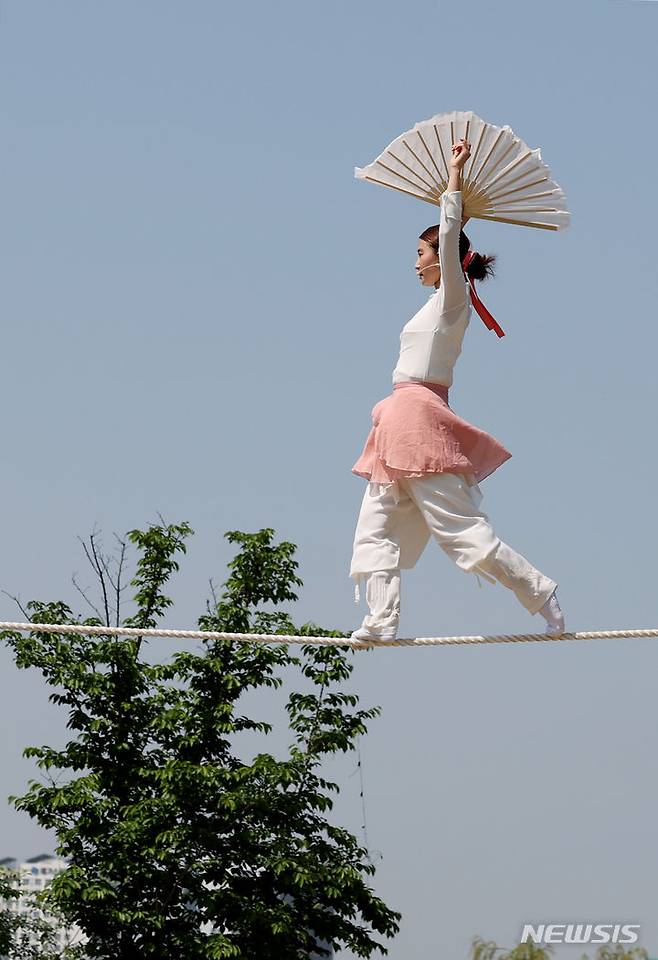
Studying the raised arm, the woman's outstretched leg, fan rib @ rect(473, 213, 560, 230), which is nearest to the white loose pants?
the woman's outstretched leg

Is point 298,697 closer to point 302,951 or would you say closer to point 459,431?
point 302,951

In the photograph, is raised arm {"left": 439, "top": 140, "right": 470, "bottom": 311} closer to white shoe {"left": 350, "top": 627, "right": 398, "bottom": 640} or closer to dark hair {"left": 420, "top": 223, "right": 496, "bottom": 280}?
dark hair {"left": 420, "top": 223, "right": 496, "bottom": 280}

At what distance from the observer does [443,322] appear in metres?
3.50

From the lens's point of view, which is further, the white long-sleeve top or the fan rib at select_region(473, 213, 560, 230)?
the fan rib at select_region(473, 213, 560, 230)

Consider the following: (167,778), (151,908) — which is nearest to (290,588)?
(167,778)

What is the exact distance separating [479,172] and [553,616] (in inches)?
42.1

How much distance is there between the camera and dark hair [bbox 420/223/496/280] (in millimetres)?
3553

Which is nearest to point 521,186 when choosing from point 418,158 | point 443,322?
point 418,158

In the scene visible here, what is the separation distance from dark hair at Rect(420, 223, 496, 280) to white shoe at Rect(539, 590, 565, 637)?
80 cm

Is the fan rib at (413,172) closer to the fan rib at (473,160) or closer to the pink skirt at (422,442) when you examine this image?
the fan rib at (473,160)

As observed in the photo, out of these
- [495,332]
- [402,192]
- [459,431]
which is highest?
[402,192]

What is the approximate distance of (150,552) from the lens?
10695mm

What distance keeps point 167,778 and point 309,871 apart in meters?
1.12

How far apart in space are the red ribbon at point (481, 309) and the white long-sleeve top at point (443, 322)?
0.15 feet
